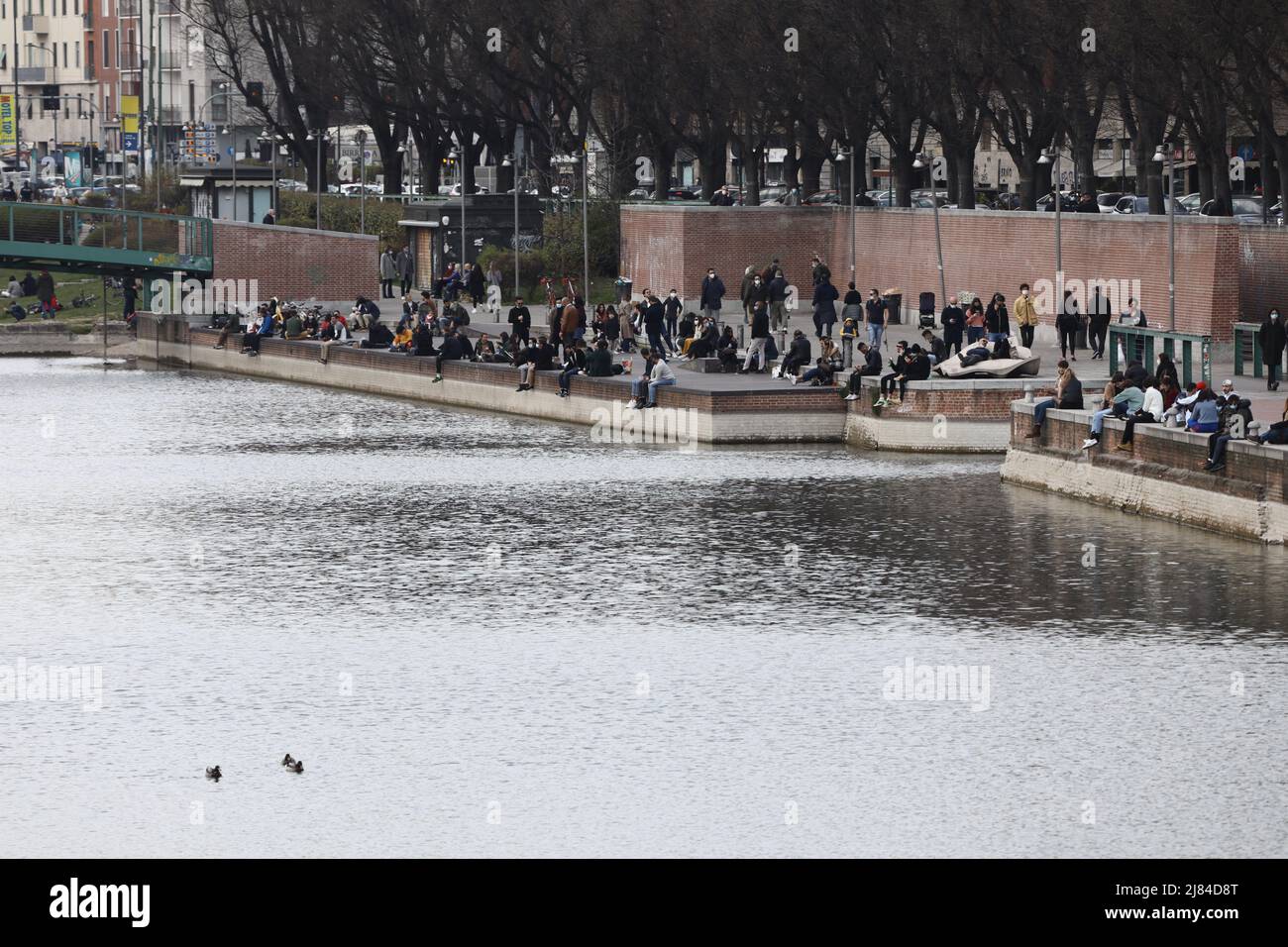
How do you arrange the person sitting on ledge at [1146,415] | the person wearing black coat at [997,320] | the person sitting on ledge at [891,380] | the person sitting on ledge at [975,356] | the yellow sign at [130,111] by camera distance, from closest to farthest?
the person sitting on ledge at [1146,415]
the person sitting on ledge at [891,380]
the person sitting on ledge at [975,356]
the person wearing black coat at [997,320]
the yellow sign at [130,111]

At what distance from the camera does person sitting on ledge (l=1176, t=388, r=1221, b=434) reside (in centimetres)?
3350

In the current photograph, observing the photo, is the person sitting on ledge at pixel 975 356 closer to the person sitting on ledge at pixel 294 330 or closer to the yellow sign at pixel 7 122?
the person sitting on ledge at pixel 294 330

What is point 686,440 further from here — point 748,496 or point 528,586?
point 528,586

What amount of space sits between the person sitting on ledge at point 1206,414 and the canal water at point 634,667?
1528mm

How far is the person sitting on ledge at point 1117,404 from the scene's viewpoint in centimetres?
3641

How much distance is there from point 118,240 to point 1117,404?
147ft

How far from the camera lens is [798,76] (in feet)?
221

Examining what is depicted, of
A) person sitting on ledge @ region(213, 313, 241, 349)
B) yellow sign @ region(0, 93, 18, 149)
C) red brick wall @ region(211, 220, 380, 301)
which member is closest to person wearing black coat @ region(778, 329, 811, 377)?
person sitting on ledge @ region(213, 313, 241, 349)

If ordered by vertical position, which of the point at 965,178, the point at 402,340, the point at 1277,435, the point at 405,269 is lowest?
the point at 1277,435

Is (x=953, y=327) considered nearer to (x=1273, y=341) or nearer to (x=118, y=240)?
Result: (x=1273, y=341)

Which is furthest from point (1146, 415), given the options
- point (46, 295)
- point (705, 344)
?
point (46, 295)

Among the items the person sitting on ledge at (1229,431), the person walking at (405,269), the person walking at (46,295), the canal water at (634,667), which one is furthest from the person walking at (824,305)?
the person walking at (46,295)

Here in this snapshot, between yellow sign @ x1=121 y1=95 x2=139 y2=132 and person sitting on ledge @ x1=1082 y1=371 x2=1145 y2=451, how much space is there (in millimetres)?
102392
